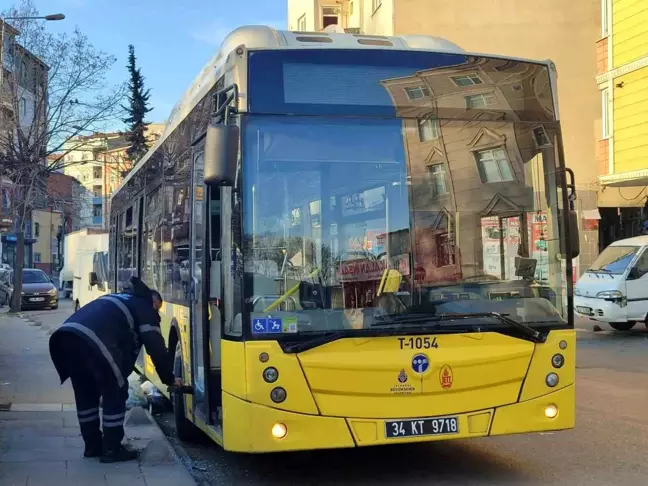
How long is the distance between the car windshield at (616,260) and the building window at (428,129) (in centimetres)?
1363

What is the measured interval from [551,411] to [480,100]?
7.84 feet

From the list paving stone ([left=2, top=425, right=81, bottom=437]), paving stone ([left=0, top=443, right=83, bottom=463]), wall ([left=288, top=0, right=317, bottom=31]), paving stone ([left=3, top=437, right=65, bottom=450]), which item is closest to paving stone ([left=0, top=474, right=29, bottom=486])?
paving stone ([left=0, top=443, right=83, bottom=463])

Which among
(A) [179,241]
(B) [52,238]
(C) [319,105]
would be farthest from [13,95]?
(B) [52,238]

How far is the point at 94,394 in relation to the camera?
6.78 meters

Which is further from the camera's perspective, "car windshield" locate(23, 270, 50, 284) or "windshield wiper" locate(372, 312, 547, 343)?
"car windshield" locate(23, 270, 50, 284)

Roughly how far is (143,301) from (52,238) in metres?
78.0

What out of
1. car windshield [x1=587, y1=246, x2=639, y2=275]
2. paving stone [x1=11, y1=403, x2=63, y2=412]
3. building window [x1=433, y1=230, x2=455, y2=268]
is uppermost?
building window [x1=433, y1=230, x2=455, y2=268]

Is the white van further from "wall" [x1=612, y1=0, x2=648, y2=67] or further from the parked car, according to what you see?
the parked car

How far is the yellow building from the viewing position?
76.1 metres

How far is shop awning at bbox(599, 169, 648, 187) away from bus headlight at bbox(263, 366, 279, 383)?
20.0 metres

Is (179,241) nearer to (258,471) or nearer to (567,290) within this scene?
(258,471)

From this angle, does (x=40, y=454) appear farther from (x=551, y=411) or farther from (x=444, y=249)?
(x=551, y=411)

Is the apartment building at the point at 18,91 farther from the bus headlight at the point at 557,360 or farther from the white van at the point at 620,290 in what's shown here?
the bus headlight at the point at 557,360

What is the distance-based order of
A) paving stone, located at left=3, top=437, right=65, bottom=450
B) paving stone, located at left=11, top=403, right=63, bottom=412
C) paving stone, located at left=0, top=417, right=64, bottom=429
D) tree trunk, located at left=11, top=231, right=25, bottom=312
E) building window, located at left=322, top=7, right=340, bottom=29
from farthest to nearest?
1. building window, located at left=322, top=7, right=340, bottom=29
2. tree trunk, located at left=11, top=231, right=25, bottom=312
3. paving stone, located at left=11, top=403, right=63, bottom=412
4. paving stone, located at left=0, top=417, right=64, bottom=429
5. paving stone, located at left=3, top=437, right=65, bottom=450
